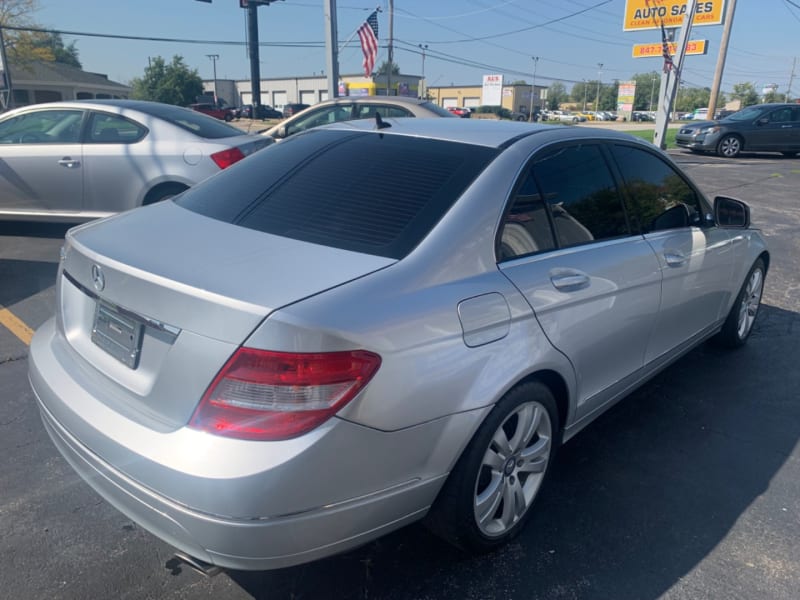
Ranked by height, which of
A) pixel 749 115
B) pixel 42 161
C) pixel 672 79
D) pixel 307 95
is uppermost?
pixel 672 79

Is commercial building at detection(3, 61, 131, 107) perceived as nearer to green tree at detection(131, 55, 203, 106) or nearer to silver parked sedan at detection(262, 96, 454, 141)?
green tree at detection(131, 55, 203, 106)

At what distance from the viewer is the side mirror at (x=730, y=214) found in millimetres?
3775

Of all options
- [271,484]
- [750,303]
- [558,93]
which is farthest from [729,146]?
[558,93]

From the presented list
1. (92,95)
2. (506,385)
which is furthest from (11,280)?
(92,95)

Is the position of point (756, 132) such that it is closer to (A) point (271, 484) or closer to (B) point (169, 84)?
(A) point (271, 484)

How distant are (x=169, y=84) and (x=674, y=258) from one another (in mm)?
80707

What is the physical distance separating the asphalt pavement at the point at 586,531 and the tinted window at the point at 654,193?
1.13m

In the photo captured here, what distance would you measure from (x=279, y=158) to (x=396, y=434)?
1.62m

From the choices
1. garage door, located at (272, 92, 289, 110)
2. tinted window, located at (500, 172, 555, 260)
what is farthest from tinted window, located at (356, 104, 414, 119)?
garage door, located at (272, 92, 289, 110)

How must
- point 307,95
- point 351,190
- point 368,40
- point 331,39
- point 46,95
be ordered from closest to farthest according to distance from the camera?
point 351,190, point 331,39, point 368,40, point 46,95, point 307,95

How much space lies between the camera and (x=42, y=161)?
6688mm

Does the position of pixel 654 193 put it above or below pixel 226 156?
above

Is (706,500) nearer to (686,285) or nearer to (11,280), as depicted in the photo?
(686,285)

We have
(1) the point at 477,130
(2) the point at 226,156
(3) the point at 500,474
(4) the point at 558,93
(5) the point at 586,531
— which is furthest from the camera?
(4) the point at 558,93
